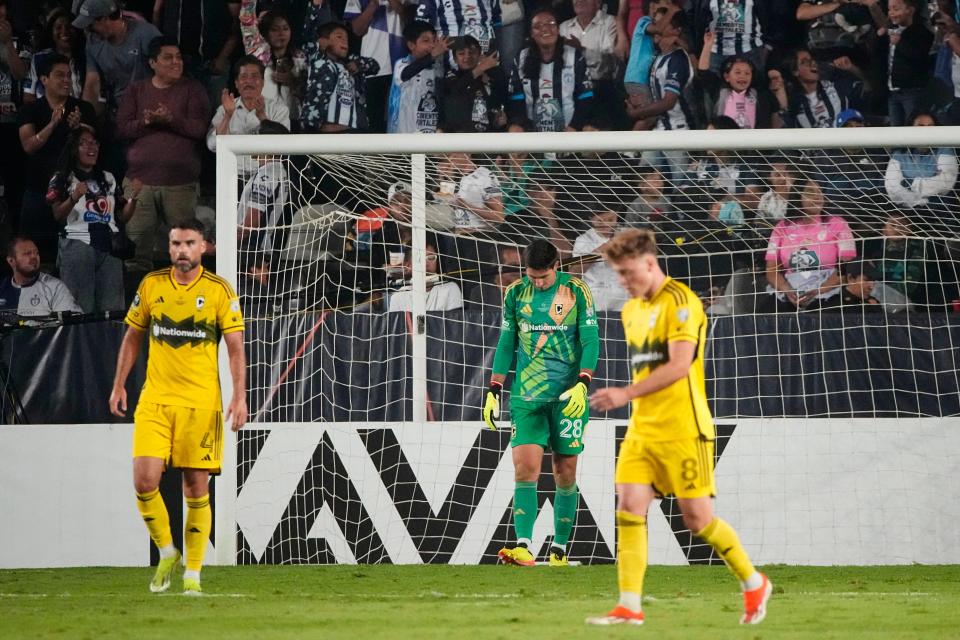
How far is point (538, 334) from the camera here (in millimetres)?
8289

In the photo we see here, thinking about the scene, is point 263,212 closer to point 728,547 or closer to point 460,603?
point 460,603

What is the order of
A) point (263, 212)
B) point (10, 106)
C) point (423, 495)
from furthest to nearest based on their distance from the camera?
point (10, 106), point (263, 212), point (423, 495)

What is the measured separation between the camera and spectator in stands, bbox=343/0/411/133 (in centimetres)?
1304

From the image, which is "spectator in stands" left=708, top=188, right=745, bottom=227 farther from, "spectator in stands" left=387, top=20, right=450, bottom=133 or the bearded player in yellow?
the bearded player in yellow

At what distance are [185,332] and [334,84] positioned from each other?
673 cm

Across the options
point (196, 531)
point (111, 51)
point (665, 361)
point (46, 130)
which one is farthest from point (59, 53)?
point (665, 361)

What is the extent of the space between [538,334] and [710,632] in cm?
358

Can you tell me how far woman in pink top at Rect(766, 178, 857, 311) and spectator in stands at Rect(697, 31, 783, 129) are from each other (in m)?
2.13

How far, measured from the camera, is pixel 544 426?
27.2 ft

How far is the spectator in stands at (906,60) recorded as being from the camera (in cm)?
1269

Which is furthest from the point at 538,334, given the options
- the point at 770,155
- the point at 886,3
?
the point at 886,3

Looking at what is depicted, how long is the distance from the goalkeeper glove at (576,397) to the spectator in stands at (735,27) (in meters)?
5.87

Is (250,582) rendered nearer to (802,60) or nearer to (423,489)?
(423,489)

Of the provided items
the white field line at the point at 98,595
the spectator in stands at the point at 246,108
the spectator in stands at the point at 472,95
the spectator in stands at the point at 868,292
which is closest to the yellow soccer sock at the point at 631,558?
the white field line at the point at 98,595
